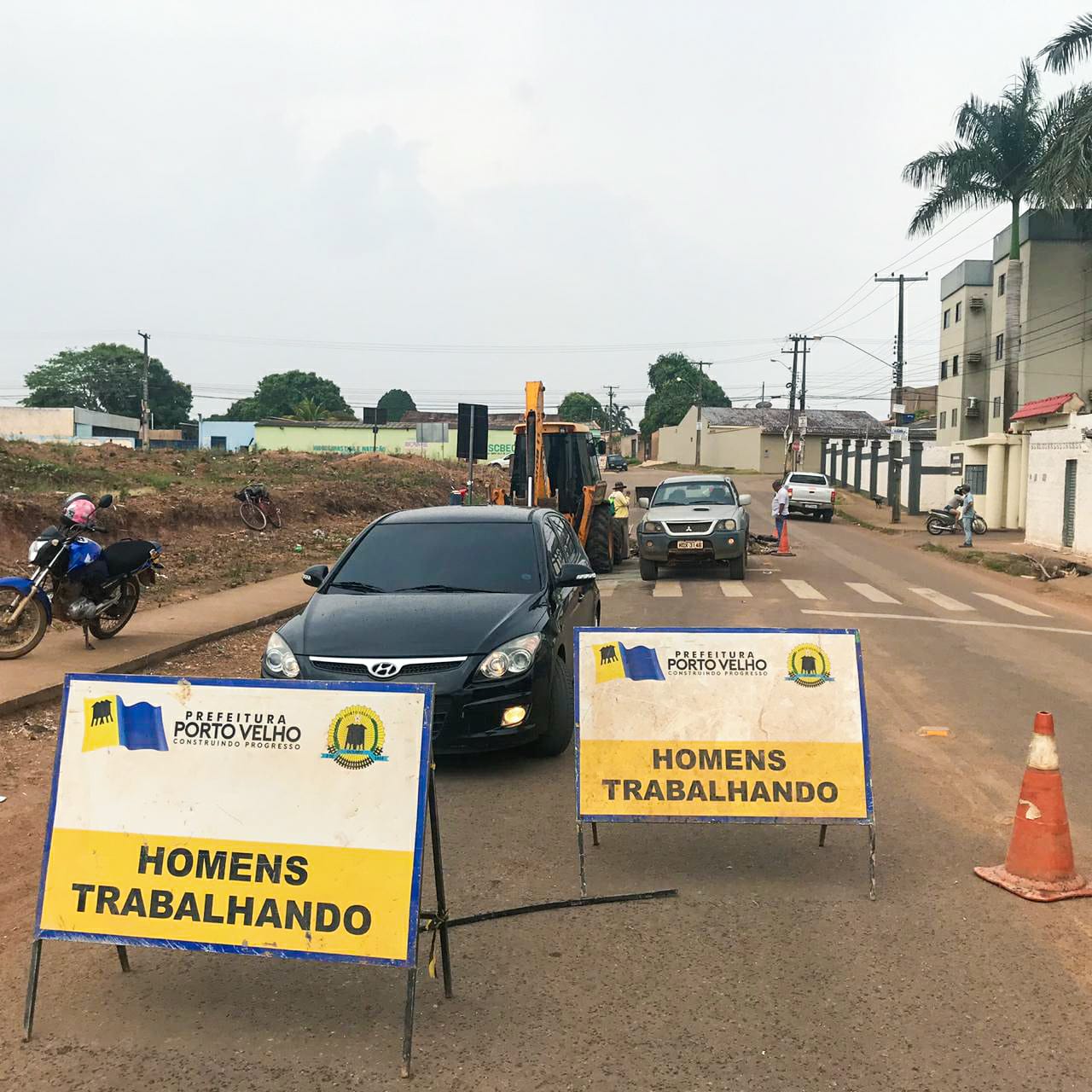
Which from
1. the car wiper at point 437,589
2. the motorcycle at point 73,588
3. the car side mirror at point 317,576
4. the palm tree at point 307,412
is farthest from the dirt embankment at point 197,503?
the palm tree at point 307,412

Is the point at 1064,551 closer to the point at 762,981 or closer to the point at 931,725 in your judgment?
the point at 931,725

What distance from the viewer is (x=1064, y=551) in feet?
78.9

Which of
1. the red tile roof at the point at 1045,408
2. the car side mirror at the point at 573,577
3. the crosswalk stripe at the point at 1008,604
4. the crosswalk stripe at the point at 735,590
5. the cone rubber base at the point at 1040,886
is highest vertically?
the red tile roof at the point at 1045,408

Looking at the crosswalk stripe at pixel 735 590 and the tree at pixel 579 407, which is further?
the tree at pixel 579 407

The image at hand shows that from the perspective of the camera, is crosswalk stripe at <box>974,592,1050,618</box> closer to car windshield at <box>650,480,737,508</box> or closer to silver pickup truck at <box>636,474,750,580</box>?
silver pickup truck at <box>636,474,750,580</box>

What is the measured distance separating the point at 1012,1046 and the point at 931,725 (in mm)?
4856

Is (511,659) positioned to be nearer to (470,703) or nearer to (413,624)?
(470,703)

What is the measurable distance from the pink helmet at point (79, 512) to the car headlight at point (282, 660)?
14.2 feet

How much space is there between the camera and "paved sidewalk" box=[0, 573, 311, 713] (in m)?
8.77

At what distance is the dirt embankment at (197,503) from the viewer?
17.9m

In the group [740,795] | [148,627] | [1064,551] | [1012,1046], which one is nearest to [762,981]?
[1012,1046]

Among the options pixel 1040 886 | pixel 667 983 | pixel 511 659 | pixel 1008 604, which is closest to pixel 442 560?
pixel 511 659

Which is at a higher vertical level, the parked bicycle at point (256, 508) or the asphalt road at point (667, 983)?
the parked bicycle at point (256, 508)

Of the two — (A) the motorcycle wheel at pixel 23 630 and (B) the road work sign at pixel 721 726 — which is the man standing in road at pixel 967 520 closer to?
(A) the motorcycle wheel at pixel 23 630
